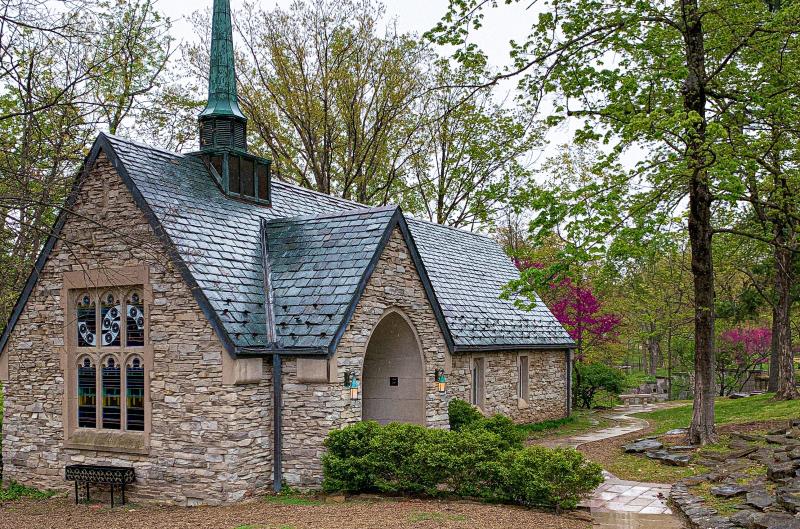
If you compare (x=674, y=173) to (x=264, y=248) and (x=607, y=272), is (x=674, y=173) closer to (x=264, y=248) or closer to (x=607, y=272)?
(x=607, y=272)

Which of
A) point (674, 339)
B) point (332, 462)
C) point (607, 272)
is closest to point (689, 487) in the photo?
point (607, 272)

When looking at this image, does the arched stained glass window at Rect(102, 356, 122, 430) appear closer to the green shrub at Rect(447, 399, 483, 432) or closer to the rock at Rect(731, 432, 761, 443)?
the green shrub at Rect(447, 399, 483, 432)

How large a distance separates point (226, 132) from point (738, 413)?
1627 cm

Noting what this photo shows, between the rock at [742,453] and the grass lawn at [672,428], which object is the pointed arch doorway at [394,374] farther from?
the rock at [742,453]

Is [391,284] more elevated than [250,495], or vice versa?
[391,284]

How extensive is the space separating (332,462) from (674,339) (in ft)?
103

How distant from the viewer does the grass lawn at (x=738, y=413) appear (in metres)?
19.4

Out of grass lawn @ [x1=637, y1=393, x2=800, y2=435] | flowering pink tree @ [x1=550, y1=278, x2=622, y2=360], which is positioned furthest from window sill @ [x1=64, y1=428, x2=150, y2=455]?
flowering pink tree @ [x1=550, y1=278, x2=622, y2=360]

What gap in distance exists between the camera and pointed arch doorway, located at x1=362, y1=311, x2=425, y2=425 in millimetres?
14953

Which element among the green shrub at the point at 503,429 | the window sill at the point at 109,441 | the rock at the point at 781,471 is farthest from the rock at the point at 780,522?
the window sill at the point at 109,441

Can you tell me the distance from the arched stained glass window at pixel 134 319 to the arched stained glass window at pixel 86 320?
816mm

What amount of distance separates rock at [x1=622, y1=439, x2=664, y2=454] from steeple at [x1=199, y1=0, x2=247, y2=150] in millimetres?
11099

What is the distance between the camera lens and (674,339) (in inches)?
1535

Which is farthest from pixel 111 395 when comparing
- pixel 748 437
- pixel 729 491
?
pixel 748 437
